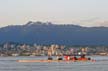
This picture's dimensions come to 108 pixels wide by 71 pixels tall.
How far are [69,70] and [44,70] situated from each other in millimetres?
6869

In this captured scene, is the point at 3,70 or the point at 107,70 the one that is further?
the point at 3,70

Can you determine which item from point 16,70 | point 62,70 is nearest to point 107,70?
point 62,70

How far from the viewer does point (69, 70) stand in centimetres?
16075

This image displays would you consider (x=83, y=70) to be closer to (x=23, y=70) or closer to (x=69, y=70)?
(x=69, y=70)

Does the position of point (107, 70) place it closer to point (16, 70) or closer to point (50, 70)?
point (50, 70)

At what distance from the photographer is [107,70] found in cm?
15388

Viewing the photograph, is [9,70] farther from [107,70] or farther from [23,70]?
[107,70]

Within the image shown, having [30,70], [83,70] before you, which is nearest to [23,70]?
[30,70]

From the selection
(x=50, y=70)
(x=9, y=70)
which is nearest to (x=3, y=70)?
(x=9, y=70)

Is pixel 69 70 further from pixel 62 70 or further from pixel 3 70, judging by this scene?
pixel 3 70

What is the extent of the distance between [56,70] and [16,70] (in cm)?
1100

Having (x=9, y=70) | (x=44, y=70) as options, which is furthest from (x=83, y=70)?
(x=9, y=70)

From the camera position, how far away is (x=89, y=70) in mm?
157500

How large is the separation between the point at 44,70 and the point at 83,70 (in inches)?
448
